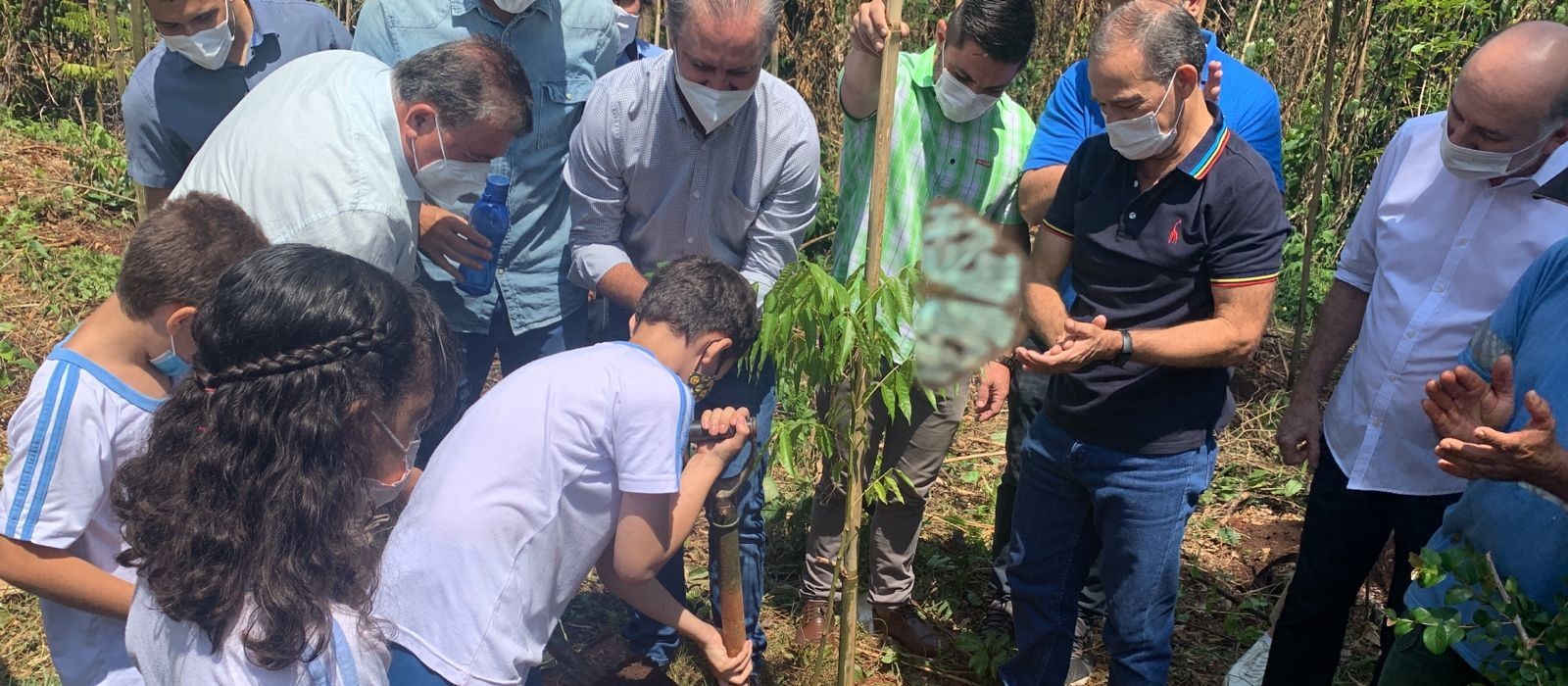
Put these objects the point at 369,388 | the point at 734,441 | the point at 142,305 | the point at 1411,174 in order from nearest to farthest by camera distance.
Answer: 1. the point at 369,388
2. the point at 142,305
3. the point at 734,441
4. the point at 1411,174

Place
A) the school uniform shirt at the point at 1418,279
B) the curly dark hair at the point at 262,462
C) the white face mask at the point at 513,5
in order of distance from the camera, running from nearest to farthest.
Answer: the curly dark hair at the point at 262,462 < the school uniform shirt at the point at 1418,279 < the white face mask at the point at 513,5

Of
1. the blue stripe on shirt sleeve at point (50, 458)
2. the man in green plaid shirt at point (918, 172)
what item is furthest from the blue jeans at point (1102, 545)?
the blue stripe on shirt sleeve at point (50, 458)

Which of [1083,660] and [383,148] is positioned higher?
[383,148]

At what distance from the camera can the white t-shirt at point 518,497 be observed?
7.43 ft

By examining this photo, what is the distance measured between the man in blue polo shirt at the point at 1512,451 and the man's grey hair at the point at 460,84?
2156 mm

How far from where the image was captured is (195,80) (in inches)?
138

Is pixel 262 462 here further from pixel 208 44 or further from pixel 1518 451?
pixel 1518 451

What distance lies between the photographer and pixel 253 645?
70.5 inches

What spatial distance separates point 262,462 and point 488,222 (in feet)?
4.93

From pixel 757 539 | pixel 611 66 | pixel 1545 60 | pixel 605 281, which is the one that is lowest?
pixel 757 539

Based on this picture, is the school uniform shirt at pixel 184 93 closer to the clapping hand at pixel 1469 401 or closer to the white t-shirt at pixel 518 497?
the white t-shirt at pixel 518 497

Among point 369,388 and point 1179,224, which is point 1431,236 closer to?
point 1179,224

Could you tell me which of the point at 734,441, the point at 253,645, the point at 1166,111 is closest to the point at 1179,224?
the point at 1166,111

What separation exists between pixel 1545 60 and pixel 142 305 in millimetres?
3063
